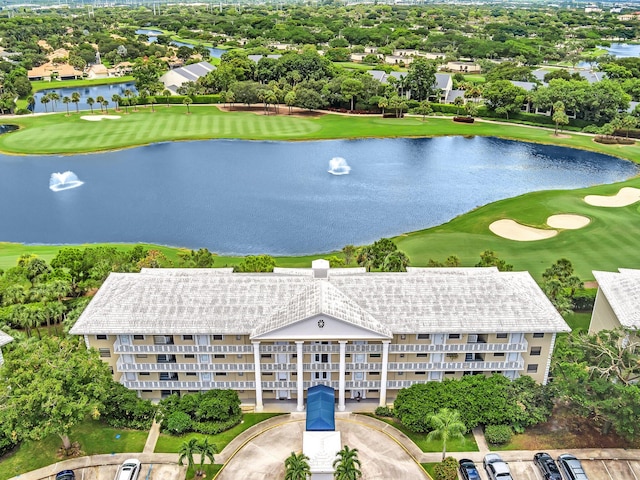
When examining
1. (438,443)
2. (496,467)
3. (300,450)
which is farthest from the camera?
(438,443)

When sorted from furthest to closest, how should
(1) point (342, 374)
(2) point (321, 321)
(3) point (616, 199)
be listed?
1. (3) point (616, 199)
2. (1) point (342, 374)
3. (2) point (321, 321)

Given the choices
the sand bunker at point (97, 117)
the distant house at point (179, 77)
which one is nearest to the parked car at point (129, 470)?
the sand bunker at point (97, 117)

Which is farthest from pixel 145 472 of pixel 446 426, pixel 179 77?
pixel 179 77

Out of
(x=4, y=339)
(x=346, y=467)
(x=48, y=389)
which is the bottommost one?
(x=346, y=467)

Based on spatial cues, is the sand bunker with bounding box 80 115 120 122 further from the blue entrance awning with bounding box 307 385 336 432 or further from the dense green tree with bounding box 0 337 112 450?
the blue entrance awning with bounding box 307 385 336 432

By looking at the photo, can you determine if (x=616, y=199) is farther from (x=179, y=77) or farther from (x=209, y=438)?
(x=179, y=77)

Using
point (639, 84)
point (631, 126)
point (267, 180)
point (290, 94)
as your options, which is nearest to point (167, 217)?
point (267, 180)

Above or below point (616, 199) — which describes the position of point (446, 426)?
above

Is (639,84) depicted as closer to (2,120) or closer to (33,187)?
(33,187)

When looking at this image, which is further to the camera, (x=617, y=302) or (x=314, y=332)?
(x=617, y=302)

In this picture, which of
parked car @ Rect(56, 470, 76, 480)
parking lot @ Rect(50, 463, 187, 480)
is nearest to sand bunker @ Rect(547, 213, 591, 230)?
parking lot @ Rect(50, 463, 187, 480)
